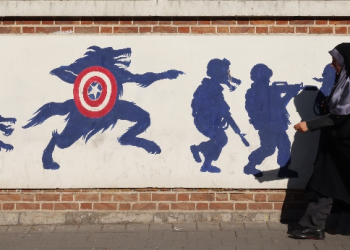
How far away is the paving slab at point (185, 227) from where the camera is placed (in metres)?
7.41

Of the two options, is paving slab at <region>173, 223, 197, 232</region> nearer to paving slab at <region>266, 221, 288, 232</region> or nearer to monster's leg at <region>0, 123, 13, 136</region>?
paving slab at <region>266, 221, 288, 232</region>

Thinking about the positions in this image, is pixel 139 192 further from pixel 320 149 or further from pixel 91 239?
pixel 320 149

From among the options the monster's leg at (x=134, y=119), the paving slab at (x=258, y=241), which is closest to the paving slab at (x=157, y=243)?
the paving slab at (x=258, y=241)

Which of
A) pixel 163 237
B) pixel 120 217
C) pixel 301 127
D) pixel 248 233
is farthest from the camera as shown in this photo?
pixel 120 217

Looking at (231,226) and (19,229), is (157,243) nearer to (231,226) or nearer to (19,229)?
(231,226)

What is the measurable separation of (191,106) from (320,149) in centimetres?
143

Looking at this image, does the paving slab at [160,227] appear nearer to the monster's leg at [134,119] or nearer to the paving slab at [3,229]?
the monster's leg at [134,119]

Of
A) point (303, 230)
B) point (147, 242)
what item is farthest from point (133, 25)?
point (303, 230)

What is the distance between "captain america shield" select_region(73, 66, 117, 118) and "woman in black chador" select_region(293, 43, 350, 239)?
202 cm

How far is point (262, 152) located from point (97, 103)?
185cm

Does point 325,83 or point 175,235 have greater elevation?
point 325,83

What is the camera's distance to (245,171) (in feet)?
24.7

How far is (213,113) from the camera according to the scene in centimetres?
748

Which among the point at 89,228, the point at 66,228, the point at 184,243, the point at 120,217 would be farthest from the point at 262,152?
the point at 66,228
